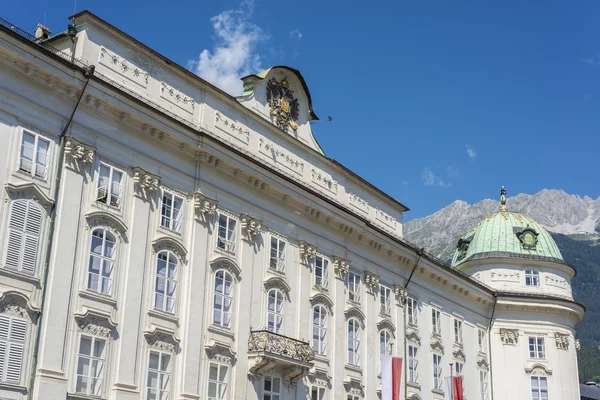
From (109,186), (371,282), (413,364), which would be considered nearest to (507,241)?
(413,364)

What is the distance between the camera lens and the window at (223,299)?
3888cm

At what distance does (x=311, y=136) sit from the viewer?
48.2m

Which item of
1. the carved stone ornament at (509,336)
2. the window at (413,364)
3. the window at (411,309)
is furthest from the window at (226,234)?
the carved stone ornament at (509,336)

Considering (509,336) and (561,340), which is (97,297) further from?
(561,340)

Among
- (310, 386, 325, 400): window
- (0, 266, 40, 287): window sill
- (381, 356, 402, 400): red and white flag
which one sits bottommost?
(310, 386, 325, 400): window

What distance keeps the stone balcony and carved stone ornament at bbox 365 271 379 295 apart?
28.7 feet

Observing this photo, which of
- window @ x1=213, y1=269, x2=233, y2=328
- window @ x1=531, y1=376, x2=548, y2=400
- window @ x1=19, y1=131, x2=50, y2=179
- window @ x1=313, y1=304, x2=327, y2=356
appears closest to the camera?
window @ x1=19, y1=131, x2=50, y2=179

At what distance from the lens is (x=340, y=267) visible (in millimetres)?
47812

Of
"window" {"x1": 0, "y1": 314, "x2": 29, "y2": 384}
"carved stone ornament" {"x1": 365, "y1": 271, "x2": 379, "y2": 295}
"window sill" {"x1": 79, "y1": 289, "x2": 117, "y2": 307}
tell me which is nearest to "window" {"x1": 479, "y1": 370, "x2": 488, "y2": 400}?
"carved stone ornament" {"x1": 365, "y1": 271, "x2": 379, "y2": 295}

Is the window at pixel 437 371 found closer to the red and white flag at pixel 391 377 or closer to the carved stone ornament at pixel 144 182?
the red and white flag at pixel 391 377

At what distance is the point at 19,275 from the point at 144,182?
7.68 m

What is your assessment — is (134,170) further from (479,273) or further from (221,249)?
(479,273)

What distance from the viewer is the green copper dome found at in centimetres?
6838

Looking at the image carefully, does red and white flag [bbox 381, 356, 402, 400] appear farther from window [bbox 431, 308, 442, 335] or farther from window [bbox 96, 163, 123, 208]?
window [bbox 96, 163, 123, 208]
